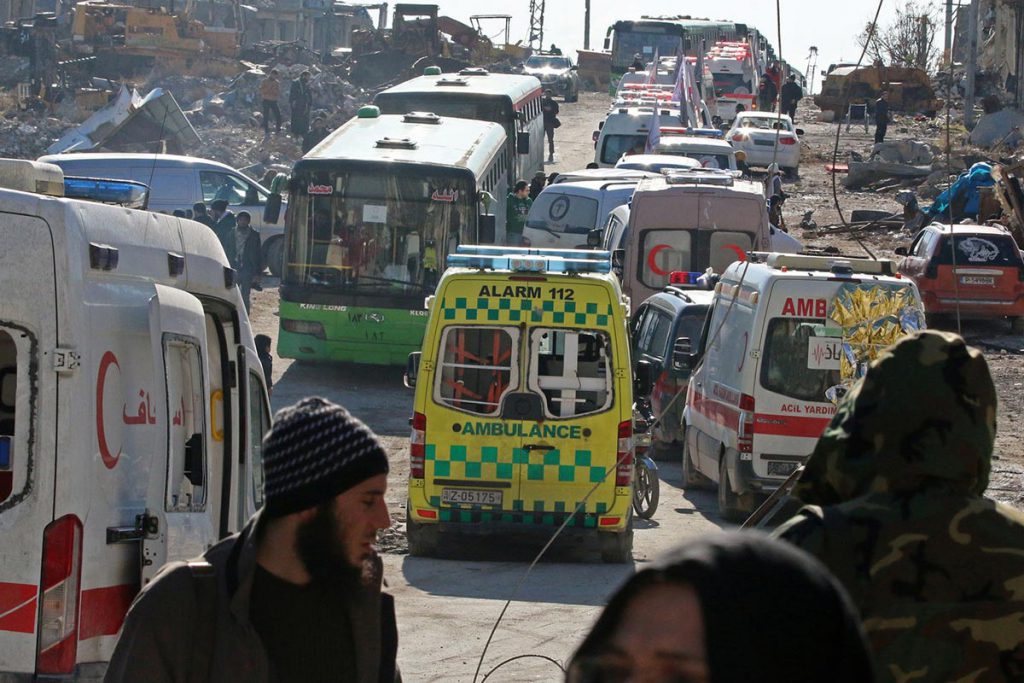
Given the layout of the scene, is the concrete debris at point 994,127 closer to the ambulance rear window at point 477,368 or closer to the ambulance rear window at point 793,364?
the ambulance rear window at point 793,364

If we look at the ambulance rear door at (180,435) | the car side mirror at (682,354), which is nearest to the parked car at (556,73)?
the car side mirror at (682,354)

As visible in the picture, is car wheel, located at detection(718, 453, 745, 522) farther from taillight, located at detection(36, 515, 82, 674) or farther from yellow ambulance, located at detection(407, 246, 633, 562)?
taillight, located at detection(36, 515, 82, 674)

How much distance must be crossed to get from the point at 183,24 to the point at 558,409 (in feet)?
153

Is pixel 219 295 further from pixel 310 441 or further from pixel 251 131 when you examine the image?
pixel 251 131

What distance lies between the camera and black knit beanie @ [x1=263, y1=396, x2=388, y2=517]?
303 centimetres

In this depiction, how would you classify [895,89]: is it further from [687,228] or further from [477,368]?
[477,368]

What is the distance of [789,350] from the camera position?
41.7ft

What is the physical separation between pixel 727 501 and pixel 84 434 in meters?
8.83

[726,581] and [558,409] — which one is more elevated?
[726,581]

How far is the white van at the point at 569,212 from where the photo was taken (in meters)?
22.9

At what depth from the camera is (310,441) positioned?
10.0ft

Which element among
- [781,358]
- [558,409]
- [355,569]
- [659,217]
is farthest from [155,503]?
[659,217]

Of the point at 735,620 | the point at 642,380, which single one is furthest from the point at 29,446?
the point at 642,380

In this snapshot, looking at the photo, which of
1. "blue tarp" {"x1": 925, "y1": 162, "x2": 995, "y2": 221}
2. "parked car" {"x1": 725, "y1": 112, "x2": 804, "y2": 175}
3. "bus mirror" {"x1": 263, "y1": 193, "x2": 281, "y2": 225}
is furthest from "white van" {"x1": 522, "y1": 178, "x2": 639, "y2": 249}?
"parked car" {"x1": 725, "y1": 112, "x2": 804, "y2": 175}
